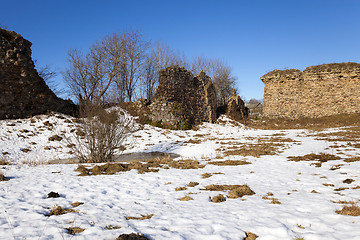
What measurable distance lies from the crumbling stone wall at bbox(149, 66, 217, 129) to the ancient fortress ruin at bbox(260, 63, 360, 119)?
27.6ft

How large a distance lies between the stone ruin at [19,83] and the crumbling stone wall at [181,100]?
9008mm

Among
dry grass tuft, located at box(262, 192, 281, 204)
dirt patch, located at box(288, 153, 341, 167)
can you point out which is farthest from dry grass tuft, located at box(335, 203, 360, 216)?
dirt patch, located at box(288, 153, 341, 167)

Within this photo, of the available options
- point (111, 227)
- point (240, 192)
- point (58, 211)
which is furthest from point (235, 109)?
point (111, 227)

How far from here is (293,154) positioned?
9.48m

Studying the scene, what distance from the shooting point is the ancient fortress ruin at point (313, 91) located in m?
23.8

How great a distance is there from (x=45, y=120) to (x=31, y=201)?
45.4 ft

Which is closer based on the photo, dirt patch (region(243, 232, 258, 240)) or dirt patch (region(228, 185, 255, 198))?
dirt patch (region(243, 232, 258, 240))

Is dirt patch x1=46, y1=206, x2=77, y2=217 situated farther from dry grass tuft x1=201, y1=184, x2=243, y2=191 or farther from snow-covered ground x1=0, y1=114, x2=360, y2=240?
dry grass tuft x1=201, y1=184, x2=243, y2=191

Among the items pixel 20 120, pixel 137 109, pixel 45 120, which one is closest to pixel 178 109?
pixel 137 109

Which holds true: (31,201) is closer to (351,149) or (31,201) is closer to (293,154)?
(293,154)

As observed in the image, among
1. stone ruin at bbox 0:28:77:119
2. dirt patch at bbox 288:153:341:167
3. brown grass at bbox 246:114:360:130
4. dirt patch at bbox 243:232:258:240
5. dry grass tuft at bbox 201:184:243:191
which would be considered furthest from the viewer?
brown grass at bbox 246:114:360:130

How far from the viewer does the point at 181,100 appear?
2209cm

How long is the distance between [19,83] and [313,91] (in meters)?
28.2

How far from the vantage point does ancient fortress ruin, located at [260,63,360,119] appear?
23.8m
